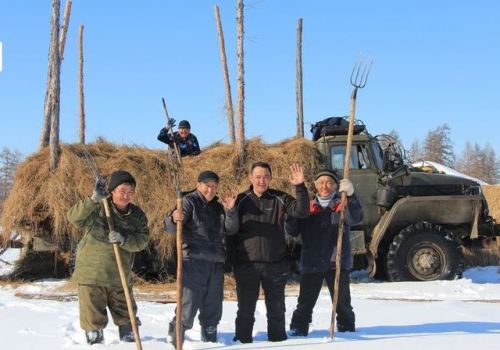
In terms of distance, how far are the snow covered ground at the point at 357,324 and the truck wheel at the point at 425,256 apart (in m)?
0.81

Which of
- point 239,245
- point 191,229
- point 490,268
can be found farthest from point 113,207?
point 490,268

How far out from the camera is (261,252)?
496 centimetres

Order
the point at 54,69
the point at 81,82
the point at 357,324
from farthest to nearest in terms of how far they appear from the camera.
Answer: the point at 81,82
the point at 54,69
the point at 357,324

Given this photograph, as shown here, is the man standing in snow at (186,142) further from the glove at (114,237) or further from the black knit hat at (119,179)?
the glove at (114,237)

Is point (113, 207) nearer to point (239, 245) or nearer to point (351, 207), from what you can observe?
point (239, 245)

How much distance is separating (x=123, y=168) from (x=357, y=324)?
491 cm

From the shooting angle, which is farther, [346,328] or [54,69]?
[54,69]

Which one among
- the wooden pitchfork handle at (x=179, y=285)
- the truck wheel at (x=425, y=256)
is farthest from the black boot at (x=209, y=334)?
the truck wheel at (x=425, y=256)

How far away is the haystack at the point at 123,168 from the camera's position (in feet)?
29.7

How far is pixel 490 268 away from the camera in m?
11.3

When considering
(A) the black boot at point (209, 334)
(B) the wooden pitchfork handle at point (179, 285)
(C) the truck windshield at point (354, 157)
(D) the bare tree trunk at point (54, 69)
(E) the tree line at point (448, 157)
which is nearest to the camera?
(B) the wooden pitchfork handle at point (179, 285)

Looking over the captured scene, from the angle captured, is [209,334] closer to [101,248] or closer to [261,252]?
[261,252]

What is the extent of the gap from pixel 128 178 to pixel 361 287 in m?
5.36

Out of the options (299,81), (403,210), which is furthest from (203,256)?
(299,81)
